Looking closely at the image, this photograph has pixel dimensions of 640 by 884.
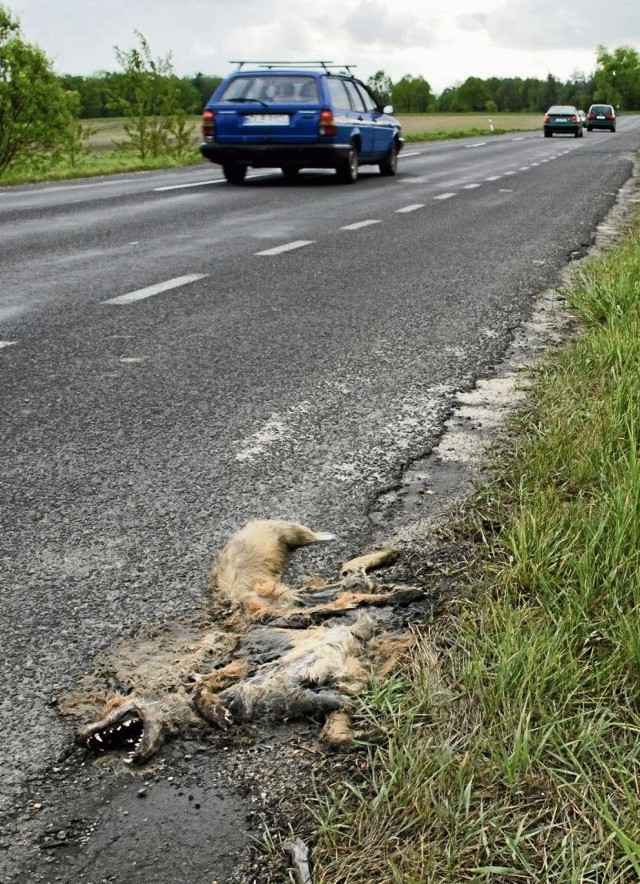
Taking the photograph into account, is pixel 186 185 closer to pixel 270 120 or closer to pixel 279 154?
pixel 279 154

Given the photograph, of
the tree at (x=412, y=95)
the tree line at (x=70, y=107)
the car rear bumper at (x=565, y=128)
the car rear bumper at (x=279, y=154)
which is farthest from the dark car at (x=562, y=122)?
the tree at (x=412, y=95)

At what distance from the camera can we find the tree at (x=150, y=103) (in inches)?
1070

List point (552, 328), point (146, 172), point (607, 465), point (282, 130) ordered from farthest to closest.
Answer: point (146, 172), point (282, 130), point (552, 328), point (607, 465)

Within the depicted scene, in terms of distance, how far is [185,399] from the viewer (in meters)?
4.46

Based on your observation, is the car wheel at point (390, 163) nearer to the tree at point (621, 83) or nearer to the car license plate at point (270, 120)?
the car license plate at point (270, 120)

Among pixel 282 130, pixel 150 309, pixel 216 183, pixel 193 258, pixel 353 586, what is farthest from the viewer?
pixel 216 183

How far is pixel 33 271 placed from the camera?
7984mm

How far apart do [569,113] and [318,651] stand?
53883 millimetres

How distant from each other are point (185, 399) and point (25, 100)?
67.2ft

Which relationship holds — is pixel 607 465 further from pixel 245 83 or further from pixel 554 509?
pixel 245 83

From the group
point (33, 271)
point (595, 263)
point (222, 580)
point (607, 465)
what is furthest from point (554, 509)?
point (33, 271)

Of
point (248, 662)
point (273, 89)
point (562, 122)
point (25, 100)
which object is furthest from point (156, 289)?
point (562, 122)

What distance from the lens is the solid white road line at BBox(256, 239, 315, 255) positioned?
9.07 m

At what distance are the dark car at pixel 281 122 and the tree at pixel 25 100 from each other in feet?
26.0
